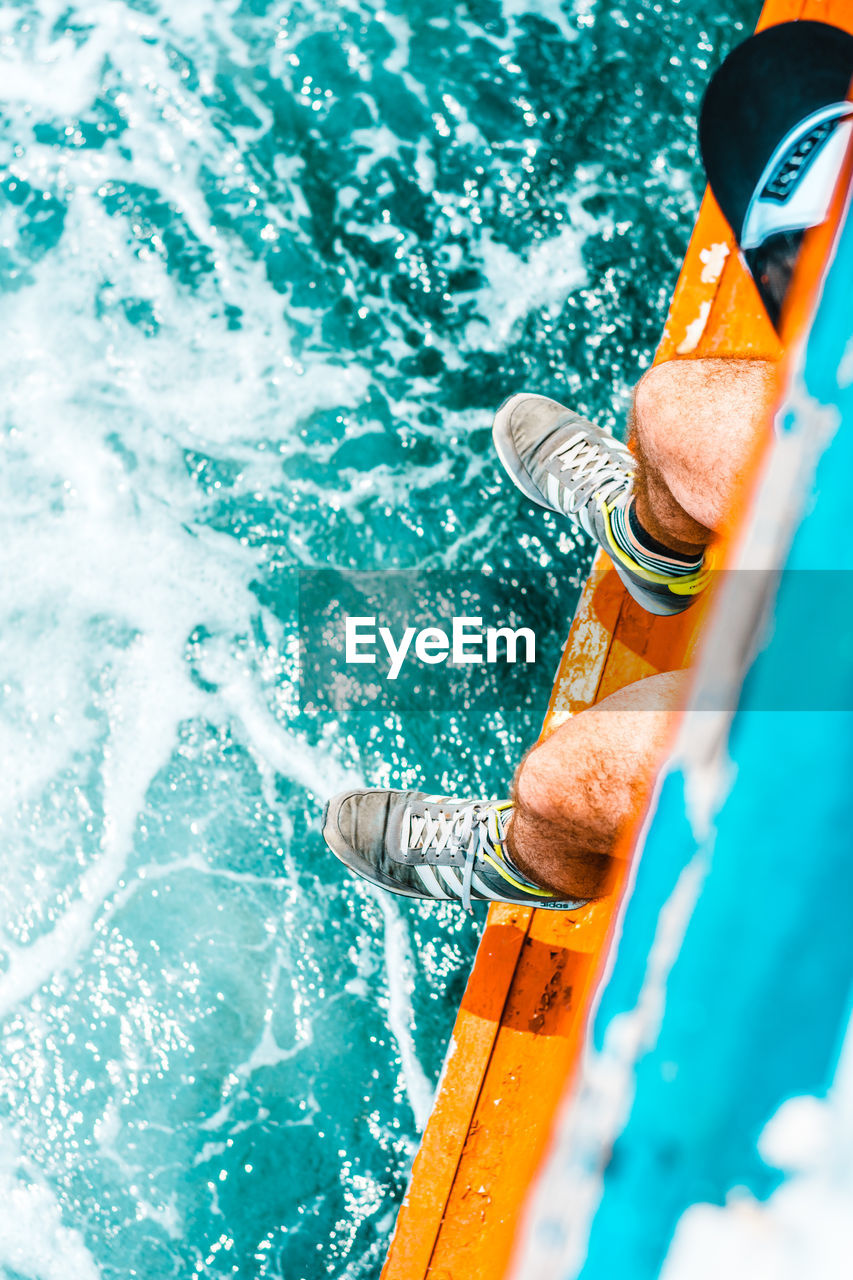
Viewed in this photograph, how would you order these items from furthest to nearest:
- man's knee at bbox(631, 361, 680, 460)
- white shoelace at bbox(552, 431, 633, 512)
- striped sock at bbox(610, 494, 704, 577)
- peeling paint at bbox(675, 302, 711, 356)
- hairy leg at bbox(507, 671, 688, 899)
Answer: peeling paint at bbox(675, 302, 711, 356) → white shoelace at bbox(552, 431, 633, 512) → striped sock at bbox(610, 494, 704, 577) → man's knee at bbox(631, 361, 680, 460) → hairy leg at bbox(507, 671, 688, 899)

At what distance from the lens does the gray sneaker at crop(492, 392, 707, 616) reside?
3.94ft

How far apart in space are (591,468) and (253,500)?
2.22ft

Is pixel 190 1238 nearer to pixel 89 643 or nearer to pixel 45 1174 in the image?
pixel 45 1174

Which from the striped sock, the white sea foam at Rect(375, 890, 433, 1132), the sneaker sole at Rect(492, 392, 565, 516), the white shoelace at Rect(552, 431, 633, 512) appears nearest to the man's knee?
the striped sock

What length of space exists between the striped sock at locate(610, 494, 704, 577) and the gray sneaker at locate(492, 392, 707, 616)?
0.04 ft

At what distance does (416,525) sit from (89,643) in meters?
0.68

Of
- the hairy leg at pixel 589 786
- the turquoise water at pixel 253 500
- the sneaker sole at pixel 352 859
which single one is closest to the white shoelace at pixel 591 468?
the turquoise water at pixel 253 500

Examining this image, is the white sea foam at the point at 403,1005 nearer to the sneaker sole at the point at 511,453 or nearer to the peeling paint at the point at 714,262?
the sneaker sole at the point at 511,453

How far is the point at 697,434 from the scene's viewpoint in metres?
0.91

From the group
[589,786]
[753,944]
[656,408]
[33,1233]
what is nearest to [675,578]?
[656,408]

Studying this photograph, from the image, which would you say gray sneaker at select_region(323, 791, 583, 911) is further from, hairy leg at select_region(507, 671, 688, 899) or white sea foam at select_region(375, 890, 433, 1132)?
white sea foam at select_region(375, 890, 433, 1132)

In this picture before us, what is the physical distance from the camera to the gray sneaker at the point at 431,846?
1.14 m

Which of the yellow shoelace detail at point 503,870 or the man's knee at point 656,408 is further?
the yellow shoelace detail at point 503,870

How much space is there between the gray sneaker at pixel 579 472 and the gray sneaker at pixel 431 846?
388 millimetres
